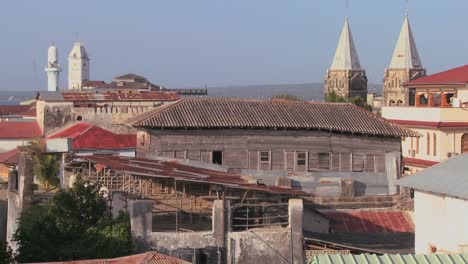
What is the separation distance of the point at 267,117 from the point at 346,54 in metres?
81.6

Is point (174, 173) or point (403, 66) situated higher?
point (403, 66)

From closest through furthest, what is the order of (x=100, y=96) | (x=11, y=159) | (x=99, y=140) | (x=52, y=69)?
(x=99, y=140), (x=11, y=159), (x=100, y=96), (x=52, y=69)

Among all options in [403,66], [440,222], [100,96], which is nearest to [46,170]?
[440,222]

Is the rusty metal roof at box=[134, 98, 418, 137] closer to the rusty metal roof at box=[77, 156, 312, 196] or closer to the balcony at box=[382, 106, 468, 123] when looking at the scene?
the rusty metal roof at box=[77, 156, 312, 196]

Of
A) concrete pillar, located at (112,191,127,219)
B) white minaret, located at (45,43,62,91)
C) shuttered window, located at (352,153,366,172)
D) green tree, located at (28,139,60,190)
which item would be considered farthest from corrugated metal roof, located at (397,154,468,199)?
white minaret, located at (45,43,62,91)

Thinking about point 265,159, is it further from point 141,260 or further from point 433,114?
point 141,260

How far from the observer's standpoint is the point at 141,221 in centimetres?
2325

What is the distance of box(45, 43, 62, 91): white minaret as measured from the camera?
5000 inches

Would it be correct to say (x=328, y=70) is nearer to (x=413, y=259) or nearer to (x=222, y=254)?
(x=222, y=254)

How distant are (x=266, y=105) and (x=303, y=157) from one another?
276 cm

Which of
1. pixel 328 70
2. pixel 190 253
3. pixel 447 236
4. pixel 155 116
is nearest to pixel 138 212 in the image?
pixel 190 253

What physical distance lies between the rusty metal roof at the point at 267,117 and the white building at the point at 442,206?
9949 millimetres

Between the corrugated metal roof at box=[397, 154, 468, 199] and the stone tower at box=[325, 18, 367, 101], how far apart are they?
8967cm

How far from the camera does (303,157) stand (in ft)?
110
